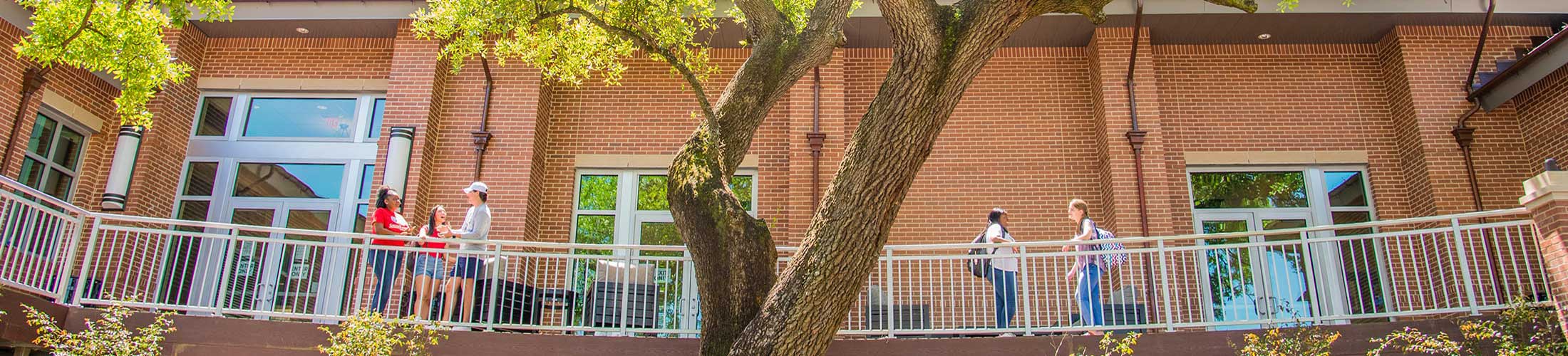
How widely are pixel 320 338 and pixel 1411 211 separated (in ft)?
39.8

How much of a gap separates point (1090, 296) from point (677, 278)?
343 centimetres

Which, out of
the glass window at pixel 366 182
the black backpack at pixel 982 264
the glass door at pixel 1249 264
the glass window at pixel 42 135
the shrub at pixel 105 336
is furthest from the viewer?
the glass window at pixel 366 182

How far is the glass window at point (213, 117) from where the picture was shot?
1438 cm

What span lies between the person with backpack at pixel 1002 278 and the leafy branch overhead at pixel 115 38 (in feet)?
22.9

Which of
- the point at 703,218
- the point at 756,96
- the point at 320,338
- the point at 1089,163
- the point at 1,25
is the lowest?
the point at 320,338

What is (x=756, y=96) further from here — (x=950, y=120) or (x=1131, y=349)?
(x=950, y=120)

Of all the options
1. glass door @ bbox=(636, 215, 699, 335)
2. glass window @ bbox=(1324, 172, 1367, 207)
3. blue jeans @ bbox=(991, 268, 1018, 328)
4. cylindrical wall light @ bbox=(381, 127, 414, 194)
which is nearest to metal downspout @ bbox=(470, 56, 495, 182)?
cylindrical wall light @ bbox=(381, 127, 414, 194)

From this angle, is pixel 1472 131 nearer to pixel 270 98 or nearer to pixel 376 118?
pixel 376 118

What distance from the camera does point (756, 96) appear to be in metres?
8.20

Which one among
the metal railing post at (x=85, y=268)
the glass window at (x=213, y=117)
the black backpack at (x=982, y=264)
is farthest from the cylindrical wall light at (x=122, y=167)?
the black backpack at (x=982, y=264)

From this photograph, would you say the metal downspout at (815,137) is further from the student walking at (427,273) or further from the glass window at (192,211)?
the glass window at (192,211)

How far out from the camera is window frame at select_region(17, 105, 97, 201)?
13023mm

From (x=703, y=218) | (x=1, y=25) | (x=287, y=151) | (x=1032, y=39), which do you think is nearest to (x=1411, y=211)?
(x=1032, y=39)

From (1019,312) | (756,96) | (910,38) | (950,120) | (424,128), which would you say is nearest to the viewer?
(910,38)
